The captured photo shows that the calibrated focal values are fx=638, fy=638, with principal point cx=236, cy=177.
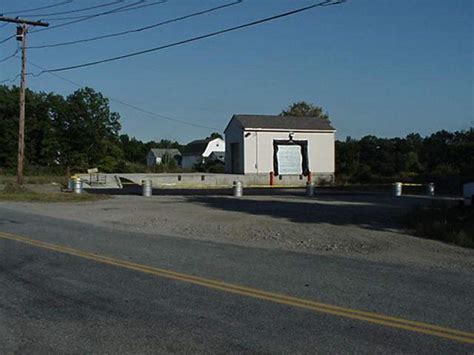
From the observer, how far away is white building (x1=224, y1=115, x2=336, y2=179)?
4809cm

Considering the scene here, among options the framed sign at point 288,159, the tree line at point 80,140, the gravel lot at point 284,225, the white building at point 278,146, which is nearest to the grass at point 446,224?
the gravel lot at point 284,225

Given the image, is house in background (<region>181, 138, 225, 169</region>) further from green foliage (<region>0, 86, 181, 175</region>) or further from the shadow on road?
the shadow on road

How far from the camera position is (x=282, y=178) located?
159ft

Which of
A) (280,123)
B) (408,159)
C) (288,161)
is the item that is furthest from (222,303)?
(408,159)

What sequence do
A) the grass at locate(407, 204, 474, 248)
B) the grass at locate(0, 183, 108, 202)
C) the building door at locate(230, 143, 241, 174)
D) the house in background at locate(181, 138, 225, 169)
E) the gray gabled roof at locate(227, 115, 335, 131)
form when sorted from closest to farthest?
the grass at locate(407, 204, 474, 248), the grass at locate(0, 183, 108, 202), the gray gabled roof at locate(227, 115, 335, 131), the building door at locate(230, 143, 241, 174), the house in background at locate(181, 138, 225, 169)

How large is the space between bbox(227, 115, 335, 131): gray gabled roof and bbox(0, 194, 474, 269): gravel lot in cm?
2345

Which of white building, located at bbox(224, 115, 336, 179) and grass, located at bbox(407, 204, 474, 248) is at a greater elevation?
white building, located at bbox(224, 115, 336, 179)

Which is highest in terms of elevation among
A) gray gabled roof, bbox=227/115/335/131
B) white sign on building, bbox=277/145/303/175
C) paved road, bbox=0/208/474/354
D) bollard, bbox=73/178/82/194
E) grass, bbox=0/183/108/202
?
gray gabled roof, bbox=227/115/335/131

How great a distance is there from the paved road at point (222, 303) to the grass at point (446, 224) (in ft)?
11.6

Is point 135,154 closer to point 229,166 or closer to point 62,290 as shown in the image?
point 229,166

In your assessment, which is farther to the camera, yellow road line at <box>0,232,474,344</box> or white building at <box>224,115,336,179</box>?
white building at <box>224,115,336,179</box>

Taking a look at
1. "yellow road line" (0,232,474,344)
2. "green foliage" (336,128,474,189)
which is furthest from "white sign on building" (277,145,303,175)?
"yellow road line" (0,232,474,344)

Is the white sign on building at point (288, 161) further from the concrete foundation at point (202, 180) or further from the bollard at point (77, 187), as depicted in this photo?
the bollard at point (77, 187)

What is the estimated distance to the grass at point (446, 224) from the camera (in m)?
13.4
